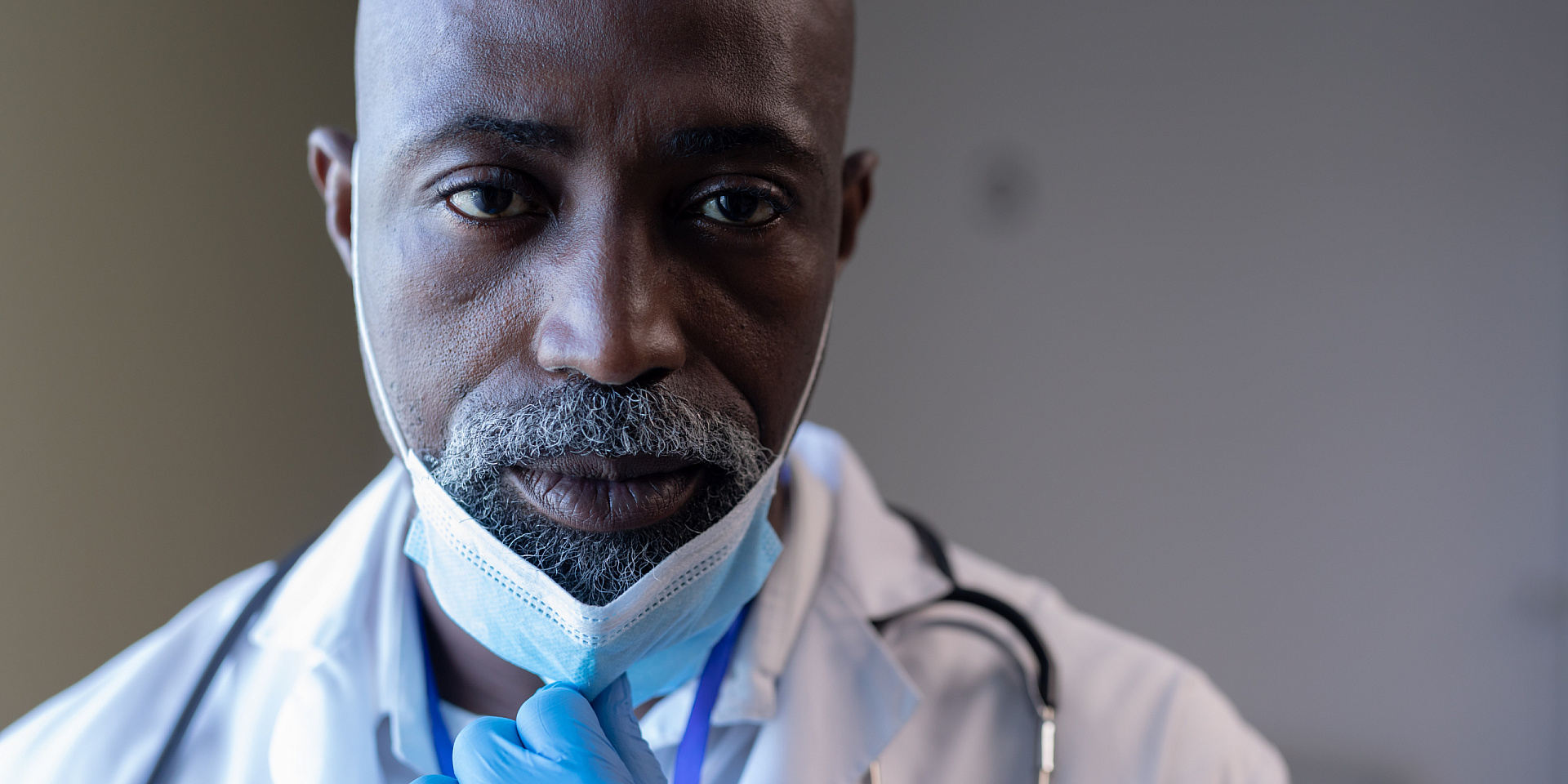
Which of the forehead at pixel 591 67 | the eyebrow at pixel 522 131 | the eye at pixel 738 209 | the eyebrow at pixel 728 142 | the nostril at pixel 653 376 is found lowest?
the nostril at pixel 653 376

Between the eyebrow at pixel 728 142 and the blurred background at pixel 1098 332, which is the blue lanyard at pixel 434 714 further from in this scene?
the blurred background at pixel 1098 332

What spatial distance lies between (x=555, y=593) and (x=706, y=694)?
230 mm

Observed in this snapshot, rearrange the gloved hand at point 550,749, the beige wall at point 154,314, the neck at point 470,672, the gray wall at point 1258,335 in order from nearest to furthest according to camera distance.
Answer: the gloved hand at point 550,749
the neck at point 470,672
the beige wall at point 154,314
the gray wall at point 1258,335

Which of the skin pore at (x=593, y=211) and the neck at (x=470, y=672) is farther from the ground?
the skin pore at (x=593, y=211)

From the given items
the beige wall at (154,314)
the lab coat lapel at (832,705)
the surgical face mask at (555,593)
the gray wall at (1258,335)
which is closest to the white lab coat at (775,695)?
the lab coat lapel at (832,705)

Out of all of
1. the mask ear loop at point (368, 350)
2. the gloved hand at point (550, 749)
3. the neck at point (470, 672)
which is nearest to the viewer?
the gloved hand at point (550, 749)

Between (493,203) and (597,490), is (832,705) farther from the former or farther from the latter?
(493,203)

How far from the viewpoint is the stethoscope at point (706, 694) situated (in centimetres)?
80

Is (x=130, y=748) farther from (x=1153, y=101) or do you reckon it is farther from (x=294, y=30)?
(x=1153, y=101)

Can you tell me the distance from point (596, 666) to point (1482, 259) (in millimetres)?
1937

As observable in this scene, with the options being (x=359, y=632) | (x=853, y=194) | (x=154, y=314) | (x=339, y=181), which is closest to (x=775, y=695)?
(x=359, y=632)

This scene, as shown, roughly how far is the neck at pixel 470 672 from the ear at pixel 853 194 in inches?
11.0

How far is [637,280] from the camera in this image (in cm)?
66

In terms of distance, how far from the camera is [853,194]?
3.17 feet
